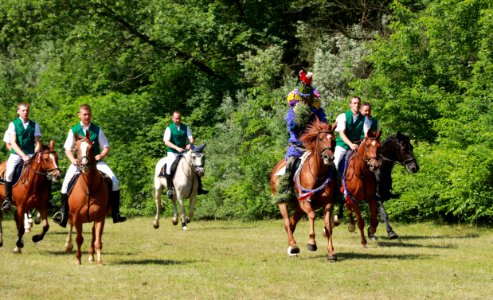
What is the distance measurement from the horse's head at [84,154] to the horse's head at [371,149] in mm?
5363

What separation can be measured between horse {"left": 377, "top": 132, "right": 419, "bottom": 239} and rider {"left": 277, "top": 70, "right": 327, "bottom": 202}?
340 centimetres

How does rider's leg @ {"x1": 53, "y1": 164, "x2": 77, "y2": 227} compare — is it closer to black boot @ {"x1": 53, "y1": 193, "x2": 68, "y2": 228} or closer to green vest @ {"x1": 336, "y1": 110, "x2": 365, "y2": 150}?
black boot @ {"x1": 53, "y1": 193, "x2": 68, "y2": 228}

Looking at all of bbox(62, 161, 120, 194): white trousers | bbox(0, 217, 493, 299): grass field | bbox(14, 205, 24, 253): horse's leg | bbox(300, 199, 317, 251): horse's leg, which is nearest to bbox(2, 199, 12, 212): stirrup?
bbox(14, 205, 24, 253): horse's leg

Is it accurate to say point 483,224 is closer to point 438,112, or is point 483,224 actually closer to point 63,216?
point 438,112

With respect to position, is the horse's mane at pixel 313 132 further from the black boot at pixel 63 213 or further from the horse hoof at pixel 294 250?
the black boot at pixel 63 213

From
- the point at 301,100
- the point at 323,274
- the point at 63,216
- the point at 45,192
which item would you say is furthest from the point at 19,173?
the point at 323,274

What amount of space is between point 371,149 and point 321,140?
7.21 ft

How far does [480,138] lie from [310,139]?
7.62 m

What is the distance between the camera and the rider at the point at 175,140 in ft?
76.0

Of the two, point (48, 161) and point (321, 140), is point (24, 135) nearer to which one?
point (48, 161)

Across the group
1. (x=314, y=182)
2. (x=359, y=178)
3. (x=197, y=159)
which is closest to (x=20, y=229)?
(x=314, y=182)

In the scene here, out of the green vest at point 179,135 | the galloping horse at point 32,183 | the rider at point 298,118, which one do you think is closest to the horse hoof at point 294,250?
the rider at point 298,118

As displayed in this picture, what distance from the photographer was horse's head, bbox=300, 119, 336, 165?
14422 millimetres

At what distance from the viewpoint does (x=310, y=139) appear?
14984 mm
